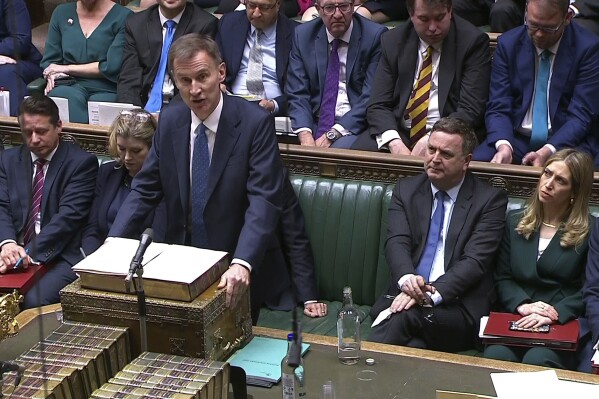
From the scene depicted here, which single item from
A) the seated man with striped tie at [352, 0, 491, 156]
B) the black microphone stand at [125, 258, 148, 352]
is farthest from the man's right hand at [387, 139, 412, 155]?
the black microphone stand at [125, 258, 148, 352]

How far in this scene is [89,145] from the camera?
482 centimetres

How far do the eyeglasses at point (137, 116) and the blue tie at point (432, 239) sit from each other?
1.21m

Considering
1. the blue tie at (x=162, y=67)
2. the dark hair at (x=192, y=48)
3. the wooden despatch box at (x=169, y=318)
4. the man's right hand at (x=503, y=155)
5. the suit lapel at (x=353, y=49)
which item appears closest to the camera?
the wooden despatch box at (x=169, y=318)

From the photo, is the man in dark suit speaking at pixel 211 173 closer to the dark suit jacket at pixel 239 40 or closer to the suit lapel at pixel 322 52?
the suit lapel at pixel 322 52

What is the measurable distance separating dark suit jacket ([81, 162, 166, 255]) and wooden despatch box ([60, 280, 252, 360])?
133 cm

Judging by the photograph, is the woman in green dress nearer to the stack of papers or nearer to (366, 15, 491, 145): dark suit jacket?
(366, 15, 491, 145): dark suit jacket

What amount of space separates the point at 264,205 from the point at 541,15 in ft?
5.20

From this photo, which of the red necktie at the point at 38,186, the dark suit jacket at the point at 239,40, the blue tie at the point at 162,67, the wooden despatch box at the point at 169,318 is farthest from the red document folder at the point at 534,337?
the blue tie at the point at 162,67

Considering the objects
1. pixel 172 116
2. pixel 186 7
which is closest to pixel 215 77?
pixel 172 116

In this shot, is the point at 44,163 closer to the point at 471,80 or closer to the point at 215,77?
the point at 215,77

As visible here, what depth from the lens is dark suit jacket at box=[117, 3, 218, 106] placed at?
209 inches

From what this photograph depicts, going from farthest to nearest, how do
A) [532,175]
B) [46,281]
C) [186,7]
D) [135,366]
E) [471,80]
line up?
1. [186,7]
2. [471,80]
3. [46,281]
4. [532,175]
5. [135,366]

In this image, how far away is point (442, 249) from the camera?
4.00m

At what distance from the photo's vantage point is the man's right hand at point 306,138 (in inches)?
189
